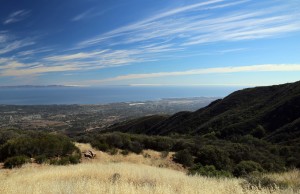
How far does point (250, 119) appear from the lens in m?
45.7

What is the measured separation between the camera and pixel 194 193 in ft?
22.5

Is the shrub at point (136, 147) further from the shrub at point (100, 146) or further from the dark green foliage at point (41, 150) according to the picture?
the dark green foliage at point (41, 150)

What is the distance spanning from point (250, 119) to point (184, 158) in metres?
28.5

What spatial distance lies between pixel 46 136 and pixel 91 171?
28.4 feet

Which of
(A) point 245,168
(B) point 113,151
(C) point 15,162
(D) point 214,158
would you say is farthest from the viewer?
(B) point 113,151

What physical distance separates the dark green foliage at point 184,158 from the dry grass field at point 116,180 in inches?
22.0

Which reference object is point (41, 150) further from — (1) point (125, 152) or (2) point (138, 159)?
(2) point (138, 159)

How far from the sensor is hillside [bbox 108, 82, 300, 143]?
40.0 metres

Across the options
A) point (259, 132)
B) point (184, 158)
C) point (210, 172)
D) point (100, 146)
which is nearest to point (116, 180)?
point (210, 172)

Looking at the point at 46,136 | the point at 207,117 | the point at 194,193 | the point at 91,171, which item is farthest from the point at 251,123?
the point at 194,193

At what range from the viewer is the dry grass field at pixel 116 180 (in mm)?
6863

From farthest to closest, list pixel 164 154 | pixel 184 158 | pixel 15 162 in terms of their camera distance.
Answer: pixel 164 154
pixel 184 158
pixel 15 162

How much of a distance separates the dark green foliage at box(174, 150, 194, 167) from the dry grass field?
560mm

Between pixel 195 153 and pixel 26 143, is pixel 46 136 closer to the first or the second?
pixel 26 143
